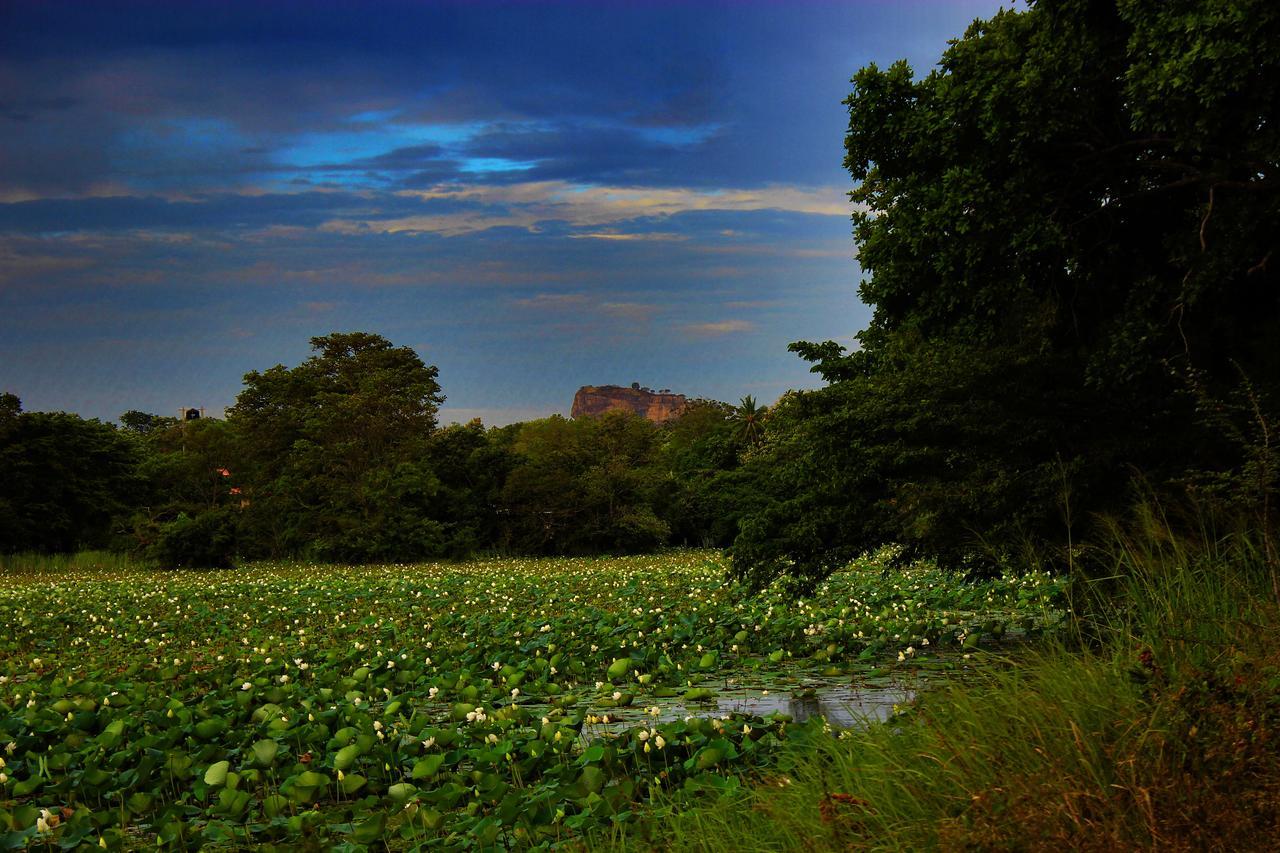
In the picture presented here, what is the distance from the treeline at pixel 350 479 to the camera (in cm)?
2977

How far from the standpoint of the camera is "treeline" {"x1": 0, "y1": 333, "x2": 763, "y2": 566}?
97.7ft

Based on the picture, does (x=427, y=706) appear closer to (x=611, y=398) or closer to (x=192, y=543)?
(x=192, y=543)

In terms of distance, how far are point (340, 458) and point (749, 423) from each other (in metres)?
22.6

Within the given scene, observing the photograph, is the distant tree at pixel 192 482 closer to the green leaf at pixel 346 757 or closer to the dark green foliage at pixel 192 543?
the dark green foliage at pixel 192 543

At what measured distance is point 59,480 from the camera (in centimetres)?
3058

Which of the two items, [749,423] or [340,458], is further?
[749,423]

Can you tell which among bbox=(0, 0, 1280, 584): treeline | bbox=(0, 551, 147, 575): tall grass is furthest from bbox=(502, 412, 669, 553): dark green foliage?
bbox=(0, 0, 1280, 584): treeline

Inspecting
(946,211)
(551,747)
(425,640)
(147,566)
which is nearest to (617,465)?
(147,566)

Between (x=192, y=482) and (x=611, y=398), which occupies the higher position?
(x=611, y=398)

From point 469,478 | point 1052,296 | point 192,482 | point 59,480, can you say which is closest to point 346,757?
point 1052,296

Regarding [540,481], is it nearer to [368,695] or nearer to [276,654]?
[276,654]

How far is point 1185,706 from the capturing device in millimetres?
2965

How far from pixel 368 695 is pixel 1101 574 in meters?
5.59

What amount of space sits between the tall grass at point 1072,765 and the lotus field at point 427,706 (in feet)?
1.90
